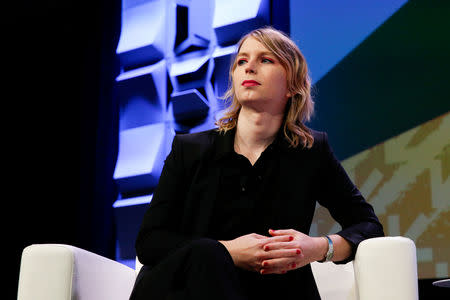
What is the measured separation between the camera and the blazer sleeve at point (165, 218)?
4.46ft

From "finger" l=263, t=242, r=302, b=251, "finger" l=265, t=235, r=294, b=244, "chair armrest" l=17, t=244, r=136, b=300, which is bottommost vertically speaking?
"chair armrest" l=17, t=244, r=136, b=300

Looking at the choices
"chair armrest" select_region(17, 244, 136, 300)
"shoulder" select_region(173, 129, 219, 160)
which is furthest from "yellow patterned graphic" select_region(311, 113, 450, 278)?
"chair armrest" select_region(17, 244, 136, 300)

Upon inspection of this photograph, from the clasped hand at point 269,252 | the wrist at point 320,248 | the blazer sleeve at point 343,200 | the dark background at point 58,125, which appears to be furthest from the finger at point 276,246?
the dark background at point 58,125

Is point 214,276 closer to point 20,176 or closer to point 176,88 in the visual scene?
point 176,88

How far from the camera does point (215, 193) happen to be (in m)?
1.47

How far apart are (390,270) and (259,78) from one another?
2.04 ft

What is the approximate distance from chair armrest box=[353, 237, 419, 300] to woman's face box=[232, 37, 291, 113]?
491mm

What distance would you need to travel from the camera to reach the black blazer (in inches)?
56.6

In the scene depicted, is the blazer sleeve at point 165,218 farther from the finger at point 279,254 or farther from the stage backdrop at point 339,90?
the stage backdrop at point 339,90

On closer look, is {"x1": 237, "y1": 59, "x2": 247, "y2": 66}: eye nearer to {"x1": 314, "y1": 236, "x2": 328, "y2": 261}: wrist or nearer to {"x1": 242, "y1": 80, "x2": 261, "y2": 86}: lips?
{"x1": 242, "y1": 80, "x2": 261, "y2": 86}: lips

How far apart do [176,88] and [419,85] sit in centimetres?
134

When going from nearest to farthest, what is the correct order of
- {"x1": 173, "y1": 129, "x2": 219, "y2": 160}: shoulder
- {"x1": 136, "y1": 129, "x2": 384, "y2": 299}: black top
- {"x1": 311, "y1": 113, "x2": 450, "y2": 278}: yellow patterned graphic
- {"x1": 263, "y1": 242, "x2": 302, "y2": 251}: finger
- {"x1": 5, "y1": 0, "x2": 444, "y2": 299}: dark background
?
{"x1": 263, "y1": 242, "x2": 302, "y2": 251}: finger, {"x1": 136, "y1": 129, "x2": 384, "y2": 299}: black top, {"x1": 173, "y1": 129, "x2": 219, "y2": 160}: shoulder, {"x1": 311, "y1": 113, "x2": 450, "y2": 278}: yellow patterned graphic, {"x1": 5, "y1": 0, "x2": 444, "y2": 299}: dark background

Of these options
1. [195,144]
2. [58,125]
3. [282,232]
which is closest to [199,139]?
[195,144]

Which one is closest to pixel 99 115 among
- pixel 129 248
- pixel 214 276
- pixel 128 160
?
pixel 128 160
